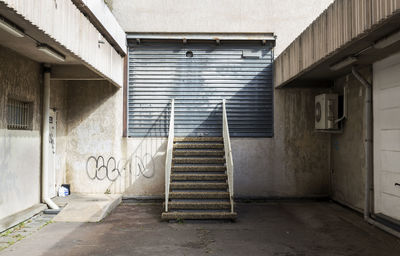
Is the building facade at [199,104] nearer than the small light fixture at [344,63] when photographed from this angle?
No

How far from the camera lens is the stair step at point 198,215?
22.0 feet

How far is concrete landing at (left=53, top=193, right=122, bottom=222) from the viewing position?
22.4 ft

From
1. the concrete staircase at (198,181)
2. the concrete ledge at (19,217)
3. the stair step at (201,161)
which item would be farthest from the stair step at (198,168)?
the concrete ledge at (19,217)

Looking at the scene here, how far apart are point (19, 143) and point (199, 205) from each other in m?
3.64

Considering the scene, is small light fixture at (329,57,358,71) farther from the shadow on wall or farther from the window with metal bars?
the window with metal bars

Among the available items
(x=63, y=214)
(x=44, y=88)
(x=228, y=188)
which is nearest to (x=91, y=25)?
(x=44, y=88)

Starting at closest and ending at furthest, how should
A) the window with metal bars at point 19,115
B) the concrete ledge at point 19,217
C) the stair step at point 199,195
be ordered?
the concrete ledge at point 19,217 < the window with metal bars at point 19,115 < the stair step at point 199,195

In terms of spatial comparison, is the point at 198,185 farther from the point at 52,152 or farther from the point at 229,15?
the point at 229,15

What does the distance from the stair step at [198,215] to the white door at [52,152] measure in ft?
10.4

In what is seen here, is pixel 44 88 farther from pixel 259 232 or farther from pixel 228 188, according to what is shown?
pixel 259 232

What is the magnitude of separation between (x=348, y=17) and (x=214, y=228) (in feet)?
13.5

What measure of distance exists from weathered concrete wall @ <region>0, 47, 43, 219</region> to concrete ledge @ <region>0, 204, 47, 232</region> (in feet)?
0.32

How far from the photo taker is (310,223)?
6.73 meters

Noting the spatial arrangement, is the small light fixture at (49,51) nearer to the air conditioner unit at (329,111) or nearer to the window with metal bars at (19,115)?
the window with metal bars at (19,115)
